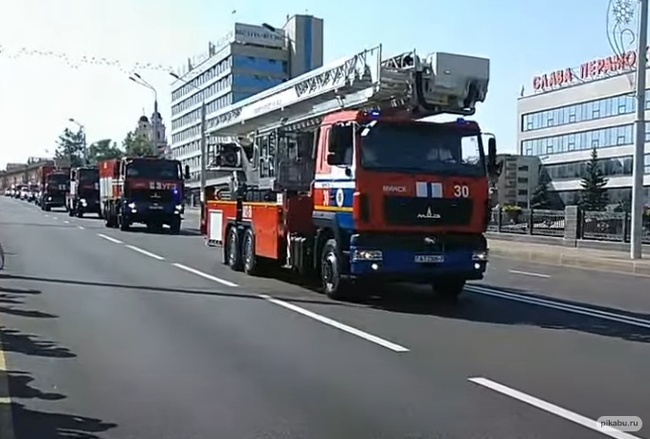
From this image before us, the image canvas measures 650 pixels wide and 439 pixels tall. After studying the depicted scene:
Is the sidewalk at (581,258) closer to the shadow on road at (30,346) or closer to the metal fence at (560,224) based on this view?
the metal fence at (560,224)

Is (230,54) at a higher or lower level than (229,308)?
higher

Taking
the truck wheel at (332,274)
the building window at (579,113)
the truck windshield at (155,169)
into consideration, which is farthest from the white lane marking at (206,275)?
the building window at (579,113)

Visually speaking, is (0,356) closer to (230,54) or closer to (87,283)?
(87,283)

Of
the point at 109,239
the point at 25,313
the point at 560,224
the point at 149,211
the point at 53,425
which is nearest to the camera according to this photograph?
the point at 53,425

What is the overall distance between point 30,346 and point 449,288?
6939 millimetres

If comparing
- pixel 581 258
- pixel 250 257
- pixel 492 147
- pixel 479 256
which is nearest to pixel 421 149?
pixel 492 147

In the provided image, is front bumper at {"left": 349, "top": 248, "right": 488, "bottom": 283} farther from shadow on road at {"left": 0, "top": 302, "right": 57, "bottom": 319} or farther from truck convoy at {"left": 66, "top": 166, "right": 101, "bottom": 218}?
truck convoy at {"left": 66, "top": 166, "right": 101, "bottom": 218}

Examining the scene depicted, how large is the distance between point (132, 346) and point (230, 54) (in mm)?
116316

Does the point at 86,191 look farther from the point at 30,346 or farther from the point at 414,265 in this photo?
the point at 30,346

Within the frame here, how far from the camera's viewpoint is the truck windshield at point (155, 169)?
112 feet

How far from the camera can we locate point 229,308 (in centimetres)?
1196

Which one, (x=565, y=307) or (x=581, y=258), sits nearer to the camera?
(x=565, y=307)

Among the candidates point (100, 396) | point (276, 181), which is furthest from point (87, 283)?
point (100, 396)

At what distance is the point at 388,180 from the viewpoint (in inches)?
480
